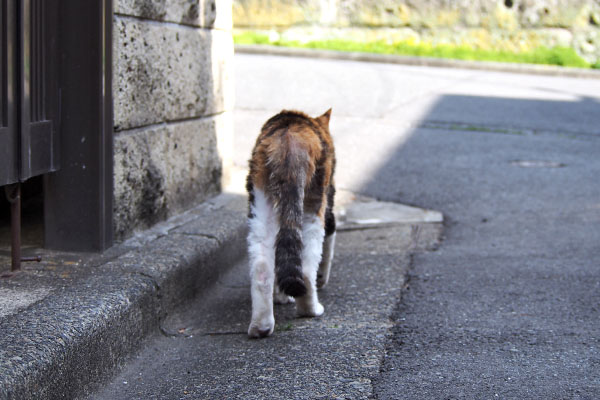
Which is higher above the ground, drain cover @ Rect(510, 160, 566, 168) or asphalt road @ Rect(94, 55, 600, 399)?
drain cover @ Rect(510, 160, 566, 168)

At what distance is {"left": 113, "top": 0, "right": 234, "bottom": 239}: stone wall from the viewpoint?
404 centimetres

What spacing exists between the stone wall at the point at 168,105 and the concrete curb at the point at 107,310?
0.27 metres

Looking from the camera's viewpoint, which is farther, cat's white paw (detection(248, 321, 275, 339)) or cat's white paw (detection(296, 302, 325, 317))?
cat's white paw (detection(296, 302, 325, 317))

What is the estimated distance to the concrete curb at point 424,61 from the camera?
17062 millimetres

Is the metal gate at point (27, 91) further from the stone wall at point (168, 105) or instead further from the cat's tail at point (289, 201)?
the cat's tail at point (289, 201)

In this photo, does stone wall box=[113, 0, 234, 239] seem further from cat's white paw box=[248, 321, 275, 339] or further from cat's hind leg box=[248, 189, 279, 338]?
cat's white paw box=[248, 321, 275, 339]

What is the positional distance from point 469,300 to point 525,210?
2.34 m

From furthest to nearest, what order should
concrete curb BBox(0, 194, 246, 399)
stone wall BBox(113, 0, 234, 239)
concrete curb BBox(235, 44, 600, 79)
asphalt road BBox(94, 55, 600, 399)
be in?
concrete curb BBox(235, 44, 600, 79) → stone wall BBox(113, 0, 234, 239) → asphalt road BBox(94, 55, 600, 399) → concrete curb BBox(0, 194, 246, 399)

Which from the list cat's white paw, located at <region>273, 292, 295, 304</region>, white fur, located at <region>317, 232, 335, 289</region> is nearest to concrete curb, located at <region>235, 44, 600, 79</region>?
white fur, located at <region>317, 232, 335, 289</region>

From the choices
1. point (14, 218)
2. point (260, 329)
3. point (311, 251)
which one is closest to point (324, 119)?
point (311, 251)

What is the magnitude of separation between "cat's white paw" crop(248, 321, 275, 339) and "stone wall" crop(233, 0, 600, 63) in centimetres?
1771

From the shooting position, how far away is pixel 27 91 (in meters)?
3.47

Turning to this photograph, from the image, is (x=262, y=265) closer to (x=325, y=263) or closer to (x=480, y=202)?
(x=325, y=263)

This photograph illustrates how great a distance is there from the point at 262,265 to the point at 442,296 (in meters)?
1.17
